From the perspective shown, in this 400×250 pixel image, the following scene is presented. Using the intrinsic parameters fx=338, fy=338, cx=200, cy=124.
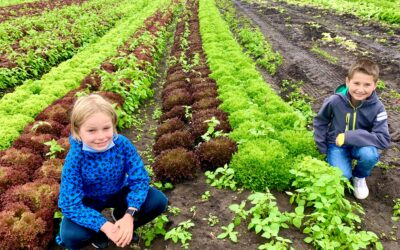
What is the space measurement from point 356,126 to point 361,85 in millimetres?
662

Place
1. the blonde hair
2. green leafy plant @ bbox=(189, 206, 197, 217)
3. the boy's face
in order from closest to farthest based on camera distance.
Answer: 1. the blonde hair
2. the boy's face
3. green leafy plant @ bbox=(189, 206, 197, 217)

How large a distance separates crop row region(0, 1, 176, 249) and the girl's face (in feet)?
2.61

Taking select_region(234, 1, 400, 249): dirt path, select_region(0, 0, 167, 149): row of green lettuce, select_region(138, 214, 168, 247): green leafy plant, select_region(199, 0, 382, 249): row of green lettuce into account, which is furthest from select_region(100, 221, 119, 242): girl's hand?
select_region(0, 0, 167, 149): row of green lettuce

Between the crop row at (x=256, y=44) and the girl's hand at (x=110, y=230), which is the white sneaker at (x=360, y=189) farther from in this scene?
the crop row at (x=256, y=44)

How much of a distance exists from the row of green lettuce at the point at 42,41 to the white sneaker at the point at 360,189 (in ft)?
32.7

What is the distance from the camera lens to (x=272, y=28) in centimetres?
1795

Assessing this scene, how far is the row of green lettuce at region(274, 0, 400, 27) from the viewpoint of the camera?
59.0 feet

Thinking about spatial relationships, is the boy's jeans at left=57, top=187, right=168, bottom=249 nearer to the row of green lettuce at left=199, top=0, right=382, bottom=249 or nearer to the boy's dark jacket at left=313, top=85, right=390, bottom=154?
the row of green lettuce at left=199, top=0, right=382, bottom=249

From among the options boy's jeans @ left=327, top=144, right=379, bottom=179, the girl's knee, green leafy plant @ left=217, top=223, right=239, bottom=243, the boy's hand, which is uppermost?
the boy's hand

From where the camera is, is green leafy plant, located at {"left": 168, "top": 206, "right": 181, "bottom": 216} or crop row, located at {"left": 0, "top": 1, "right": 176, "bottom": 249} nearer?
crop row, located at {"left": 0, "top": 1, "right": 176, "bottom": 249}

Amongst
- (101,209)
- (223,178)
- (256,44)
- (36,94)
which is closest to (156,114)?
(36,94)

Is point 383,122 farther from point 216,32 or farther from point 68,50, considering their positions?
point 68,50

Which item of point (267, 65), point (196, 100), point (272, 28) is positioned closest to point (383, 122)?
point (196, 100)

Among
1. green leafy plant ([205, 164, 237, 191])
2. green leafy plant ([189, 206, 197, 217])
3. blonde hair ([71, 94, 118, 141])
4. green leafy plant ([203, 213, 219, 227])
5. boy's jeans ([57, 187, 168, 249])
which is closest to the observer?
blonde hair ([71, 94, 118, 141])
